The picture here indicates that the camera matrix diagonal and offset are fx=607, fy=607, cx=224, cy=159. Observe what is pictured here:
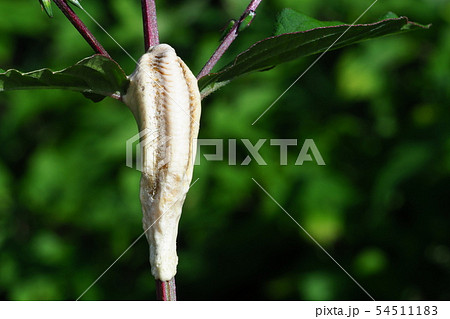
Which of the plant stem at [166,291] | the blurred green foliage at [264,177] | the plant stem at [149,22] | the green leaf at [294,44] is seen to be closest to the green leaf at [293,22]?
the green leaf at [294,44]

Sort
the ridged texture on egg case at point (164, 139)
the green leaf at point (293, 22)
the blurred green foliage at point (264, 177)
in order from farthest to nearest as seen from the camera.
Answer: the blurred green foliage at point (264, 177)
the green leaf at point (293, 22)
the ridged texture on egg case at point (164, 139)

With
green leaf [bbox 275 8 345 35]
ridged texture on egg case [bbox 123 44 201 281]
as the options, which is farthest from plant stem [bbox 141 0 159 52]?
green leaf [bbox 275 8 345 35]

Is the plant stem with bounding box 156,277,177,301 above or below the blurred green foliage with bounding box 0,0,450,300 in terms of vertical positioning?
below

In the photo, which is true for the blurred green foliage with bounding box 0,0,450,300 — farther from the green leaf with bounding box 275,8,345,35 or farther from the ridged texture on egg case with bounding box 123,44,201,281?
the ridged texture on egg case with bounding box 123,44,201,281

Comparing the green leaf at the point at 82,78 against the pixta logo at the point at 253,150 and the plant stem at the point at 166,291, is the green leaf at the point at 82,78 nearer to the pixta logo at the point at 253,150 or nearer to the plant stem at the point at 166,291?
the plant stem at the point at 166,291

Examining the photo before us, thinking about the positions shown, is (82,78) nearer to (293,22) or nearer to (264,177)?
(293,22)

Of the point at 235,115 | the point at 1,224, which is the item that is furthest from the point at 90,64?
the point at 1,224
